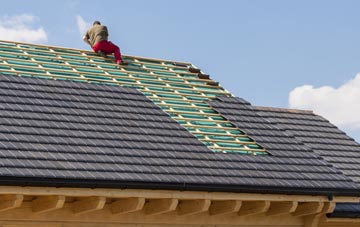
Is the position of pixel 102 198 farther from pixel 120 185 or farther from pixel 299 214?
pixel 299 214

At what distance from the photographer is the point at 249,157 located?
17688 mm

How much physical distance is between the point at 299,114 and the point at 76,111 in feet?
30.5

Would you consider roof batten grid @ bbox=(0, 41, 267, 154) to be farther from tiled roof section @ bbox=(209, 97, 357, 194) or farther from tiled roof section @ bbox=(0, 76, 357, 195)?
tiled roof section @ bbox=(0, 76, 357, 195)

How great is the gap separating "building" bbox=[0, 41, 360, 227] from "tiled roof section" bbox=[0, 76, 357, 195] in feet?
0.08

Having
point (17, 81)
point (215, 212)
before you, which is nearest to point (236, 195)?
point (215, 212)

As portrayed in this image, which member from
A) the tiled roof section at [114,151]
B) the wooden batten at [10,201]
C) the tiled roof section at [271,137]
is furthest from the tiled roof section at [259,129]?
the wooden batten at [10,201]

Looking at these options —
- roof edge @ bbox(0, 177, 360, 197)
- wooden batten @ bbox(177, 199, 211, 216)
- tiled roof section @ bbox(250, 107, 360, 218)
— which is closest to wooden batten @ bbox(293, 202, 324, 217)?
roof edge @ bbox(0, 177, 360, 197)

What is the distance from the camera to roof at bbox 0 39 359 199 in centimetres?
1466

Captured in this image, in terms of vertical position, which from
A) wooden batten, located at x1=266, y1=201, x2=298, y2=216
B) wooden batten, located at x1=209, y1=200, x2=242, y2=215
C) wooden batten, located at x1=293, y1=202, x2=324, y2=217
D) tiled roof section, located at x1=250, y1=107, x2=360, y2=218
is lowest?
wooden batten, located at x1=209, y1=200, x2=242, y2=215

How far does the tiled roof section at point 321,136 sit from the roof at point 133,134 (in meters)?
2.48

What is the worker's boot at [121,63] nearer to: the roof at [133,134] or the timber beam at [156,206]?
Result: the roof at [133,134]

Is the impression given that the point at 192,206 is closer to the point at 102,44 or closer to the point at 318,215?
the point at 318,215

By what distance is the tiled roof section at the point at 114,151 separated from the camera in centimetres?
1431

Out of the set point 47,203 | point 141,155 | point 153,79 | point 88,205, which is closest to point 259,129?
point 153,79
